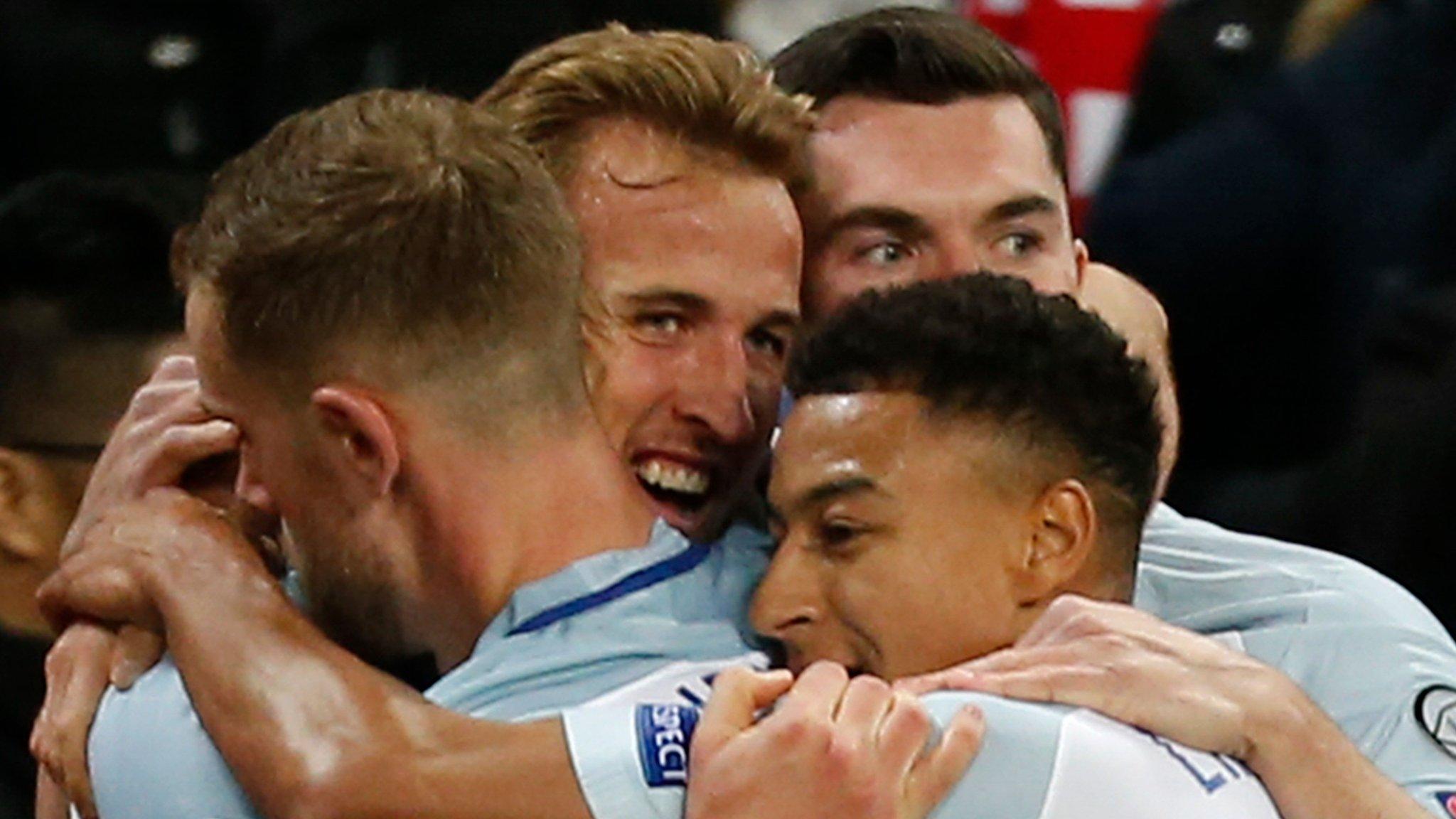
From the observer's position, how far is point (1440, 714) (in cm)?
233

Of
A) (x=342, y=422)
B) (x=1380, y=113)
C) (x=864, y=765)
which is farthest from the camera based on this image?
→ (x=1380, y=113)

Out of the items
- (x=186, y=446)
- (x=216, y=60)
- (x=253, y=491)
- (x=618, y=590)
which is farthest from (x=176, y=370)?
(x=216, y=60)

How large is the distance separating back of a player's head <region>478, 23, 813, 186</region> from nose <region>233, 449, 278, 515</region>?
1.24ft

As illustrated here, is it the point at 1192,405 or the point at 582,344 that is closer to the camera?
the point at 582,344

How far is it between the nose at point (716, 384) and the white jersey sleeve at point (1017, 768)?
44 centimetres

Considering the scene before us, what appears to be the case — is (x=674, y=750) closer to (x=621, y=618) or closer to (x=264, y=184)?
(x=621, y=618)

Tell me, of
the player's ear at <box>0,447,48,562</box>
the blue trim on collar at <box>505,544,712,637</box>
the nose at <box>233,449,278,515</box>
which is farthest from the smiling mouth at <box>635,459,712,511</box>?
the player's ear at <box>0,447,48,562</box>

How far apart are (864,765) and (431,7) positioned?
6.76ft

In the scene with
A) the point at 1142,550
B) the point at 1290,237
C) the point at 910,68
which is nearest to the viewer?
the point at 1142,550

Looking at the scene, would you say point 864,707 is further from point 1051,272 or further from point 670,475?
point 1051,272

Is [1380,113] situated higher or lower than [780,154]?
lower

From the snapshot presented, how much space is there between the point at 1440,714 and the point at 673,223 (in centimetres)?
70

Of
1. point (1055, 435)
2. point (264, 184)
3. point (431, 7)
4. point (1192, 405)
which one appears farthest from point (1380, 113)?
point (264, 184)

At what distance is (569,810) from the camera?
1.95 m
